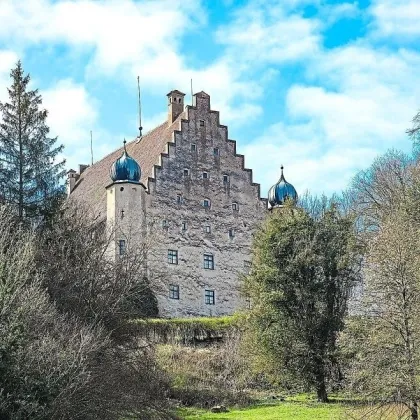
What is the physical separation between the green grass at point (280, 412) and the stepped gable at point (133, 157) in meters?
20.7

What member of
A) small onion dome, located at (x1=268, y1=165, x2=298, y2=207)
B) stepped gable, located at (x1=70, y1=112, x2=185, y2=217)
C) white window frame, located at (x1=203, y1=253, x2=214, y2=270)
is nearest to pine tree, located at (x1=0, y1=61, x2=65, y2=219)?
stepped gable, located at (x1=70, y1=112, x2=185, y2=217)

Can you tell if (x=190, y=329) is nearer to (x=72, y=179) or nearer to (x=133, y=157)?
(x=133, y=157)

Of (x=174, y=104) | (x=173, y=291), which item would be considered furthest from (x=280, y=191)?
(x=173, y=291)

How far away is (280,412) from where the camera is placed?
2959 centimetres

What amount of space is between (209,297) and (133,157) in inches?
463

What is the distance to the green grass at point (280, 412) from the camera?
2814 centimetres

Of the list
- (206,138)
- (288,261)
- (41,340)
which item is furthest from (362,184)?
(41,340)

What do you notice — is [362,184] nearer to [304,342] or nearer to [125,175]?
[125,175]

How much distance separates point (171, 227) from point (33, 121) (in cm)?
1772

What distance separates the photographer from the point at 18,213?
108 ft

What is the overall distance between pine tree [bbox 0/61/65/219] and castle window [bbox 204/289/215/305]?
19.0 meters

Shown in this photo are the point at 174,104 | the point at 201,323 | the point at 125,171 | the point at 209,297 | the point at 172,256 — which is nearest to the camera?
the point at 201,323

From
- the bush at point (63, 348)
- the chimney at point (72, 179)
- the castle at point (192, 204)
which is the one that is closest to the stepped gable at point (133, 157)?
the castle at point (192, 204)

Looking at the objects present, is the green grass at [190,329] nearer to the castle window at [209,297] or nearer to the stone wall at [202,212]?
the stone wall at [202,212]
